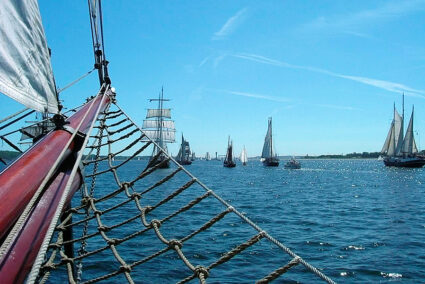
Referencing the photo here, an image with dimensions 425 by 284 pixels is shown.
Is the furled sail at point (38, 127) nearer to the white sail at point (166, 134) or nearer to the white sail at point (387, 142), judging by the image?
the white sail at point (166, 134)

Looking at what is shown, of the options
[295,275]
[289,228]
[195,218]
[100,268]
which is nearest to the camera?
[295,275]

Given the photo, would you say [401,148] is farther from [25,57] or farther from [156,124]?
[25,57]

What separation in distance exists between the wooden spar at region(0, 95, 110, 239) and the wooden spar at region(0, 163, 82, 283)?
0.28ft

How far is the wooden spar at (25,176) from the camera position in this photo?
5.78 ft

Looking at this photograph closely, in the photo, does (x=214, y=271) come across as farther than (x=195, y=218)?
No

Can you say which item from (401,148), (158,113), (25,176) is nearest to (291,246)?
(25,176)

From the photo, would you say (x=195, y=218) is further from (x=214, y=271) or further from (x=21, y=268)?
(x=21, y=268)

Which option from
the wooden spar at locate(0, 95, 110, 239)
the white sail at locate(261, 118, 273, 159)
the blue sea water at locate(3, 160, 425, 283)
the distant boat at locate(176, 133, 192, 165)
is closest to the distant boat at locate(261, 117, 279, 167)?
the white sail at locate(261, 118, 273, 159)

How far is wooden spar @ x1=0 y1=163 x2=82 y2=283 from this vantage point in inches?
62.0

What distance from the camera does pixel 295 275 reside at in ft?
23.7

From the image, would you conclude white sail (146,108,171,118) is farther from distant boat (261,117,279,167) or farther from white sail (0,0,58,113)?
white sail (0,0,58,113)

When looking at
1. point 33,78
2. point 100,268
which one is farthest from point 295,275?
point 33,78

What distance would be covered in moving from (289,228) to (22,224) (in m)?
11.0

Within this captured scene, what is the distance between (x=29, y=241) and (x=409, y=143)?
70708 millimetres
